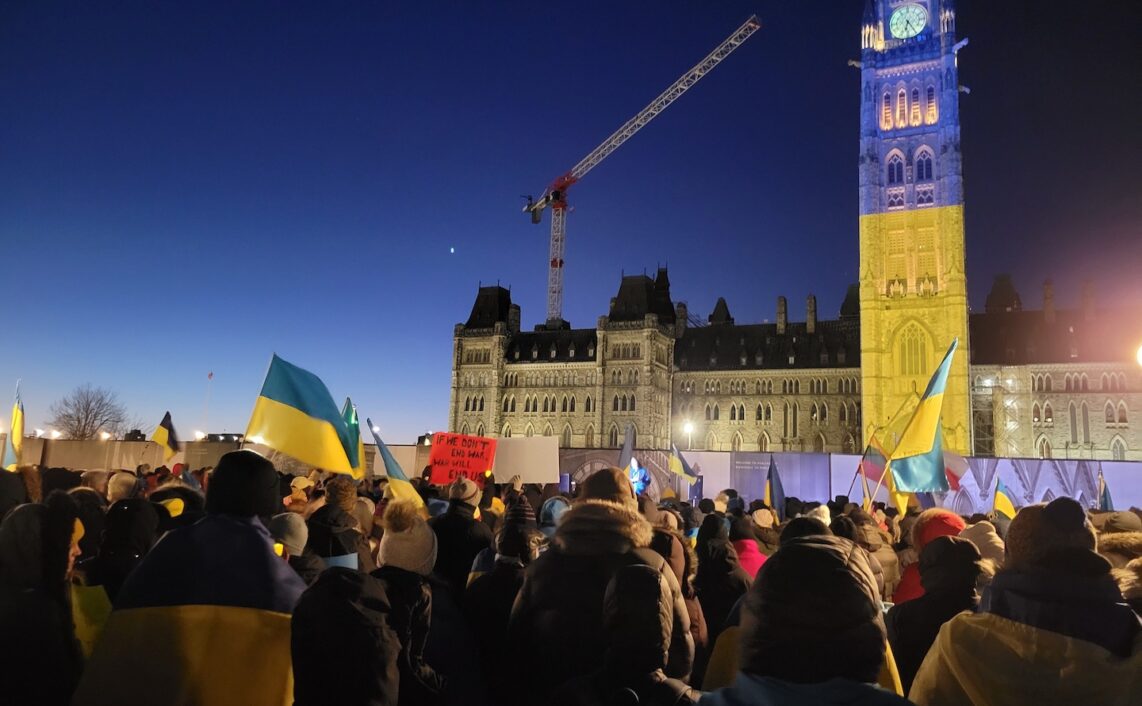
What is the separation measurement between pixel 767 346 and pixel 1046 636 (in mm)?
60181

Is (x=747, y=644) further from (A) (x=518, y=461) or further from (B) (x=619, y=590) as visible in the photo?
(A) (x=518, y=461)

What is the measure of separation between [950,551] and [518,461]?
13.9 meters

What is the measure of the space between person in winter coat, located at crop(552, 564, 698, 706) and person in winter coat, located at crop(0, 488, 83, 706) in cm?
251

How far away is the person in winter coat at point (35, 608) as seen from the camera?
3.38 metres

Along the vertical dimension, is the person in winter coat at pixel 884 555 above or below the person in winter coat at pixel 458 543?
below

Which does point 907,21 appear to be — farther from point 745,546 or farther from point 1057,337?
point 745,546

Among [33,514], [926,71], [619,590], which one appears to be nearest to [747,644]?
[619,590]

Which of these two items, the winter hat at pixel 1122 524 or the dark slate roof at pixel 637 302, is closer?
the winter hat at pixel 1122 524

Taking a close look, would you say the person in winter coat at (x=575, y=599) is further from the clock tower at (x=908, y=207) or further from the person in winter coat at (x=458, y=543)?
the clock tower at (x=908, y=207)

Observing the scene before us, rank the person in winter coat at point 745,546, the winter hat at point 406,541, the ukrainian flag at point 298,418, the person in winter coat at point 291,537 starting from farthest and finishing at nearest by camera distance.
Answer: the ukrainian flag at point 298,418 → the person in winter coat at point 745,546 → the winter hat at point 406,541 → the person in winter coat at point 291,537

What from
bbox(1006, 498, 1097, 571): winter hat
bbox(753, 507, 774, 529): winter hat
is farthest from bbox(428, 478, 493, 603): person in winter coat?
bbox(753, 507, 774, 529): winter hat

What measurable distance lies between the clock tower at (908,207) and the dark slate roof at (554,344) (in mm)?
22362

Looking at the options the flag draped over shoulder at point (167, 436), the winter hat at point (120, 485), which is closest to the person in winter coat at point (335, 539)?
the winter hat at point (120, 485)

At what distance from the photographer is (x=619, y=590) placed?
8.82 feet
